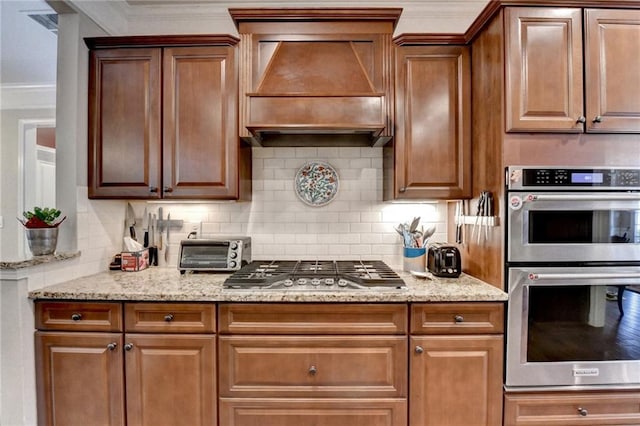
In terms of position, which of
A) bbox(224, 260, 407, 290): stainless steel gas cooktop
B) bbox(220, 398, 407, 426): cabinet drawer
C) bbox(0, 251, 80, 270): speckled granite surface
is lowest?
bbox(220, 398, 407, 426): cabinet drawer

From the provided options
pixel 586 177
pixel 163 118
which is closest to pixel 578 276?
pixel 586 177

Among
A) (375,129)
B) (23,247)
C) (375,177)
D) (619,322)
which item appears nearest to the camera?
(619,322)

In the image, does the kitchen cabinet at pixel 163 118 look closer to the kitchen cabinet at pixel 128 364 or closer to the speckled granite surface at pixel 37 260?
the speckled granite surface at pixel 37 260

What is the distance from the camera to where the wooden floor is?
1.59 meters

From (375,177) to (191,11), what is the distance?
72.7 inches

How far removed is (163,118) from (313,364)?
5.53ft

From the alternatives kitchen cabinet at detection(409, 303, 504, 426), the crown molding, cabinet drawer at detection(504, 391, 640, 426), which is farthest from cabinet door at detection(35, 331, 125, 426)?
the crown molding

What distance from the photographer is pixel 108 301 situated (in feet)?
5.34

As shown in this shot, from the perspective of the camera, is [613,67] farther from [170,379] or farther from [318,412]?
[170,379]

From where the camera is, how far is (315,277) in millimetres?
1823

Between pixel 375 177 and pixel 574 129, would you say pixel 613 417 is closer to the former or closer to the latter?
pixel 574 129

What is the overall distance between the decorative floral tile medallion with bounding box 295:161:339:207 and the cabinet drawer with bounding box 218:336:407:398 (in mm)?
1030

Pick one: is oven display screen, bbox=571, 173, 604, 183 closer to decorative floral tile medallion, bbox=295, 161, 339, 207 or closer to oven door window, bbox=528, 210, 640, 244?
oven door window, bbox=528, 210, 640, 244

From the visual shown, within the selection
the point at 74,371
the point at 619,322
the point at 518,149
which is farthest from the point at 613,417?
the point at 74,371
